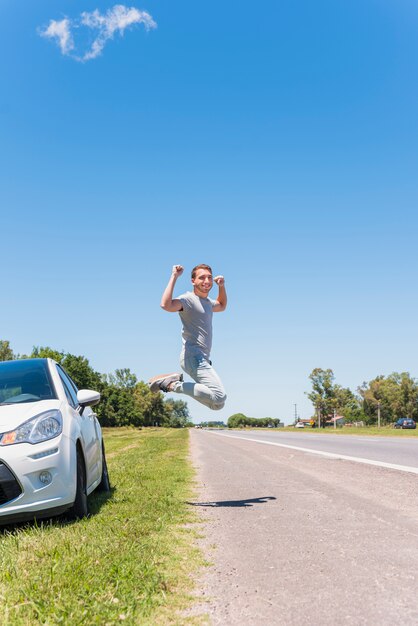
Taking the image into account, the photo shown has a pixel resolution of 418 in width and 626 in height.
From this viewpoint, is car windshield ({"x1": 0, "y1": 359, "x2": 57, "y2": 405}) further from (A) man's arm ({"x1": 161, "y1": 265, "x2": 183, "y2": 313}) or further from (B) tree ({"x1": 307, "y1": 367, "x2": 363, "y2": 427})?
(B) tree ({"x1": 307, "y1": 367, "x2": 363, "y2": 427})

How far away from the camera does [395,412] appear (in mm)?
114750

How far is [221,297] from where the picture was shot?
23.3 feet

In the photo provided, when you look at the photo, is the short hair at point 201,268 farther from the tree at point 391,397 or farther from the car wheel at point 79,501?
the tree at point 391,397

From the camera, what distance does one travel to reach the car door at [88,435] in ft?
20.1

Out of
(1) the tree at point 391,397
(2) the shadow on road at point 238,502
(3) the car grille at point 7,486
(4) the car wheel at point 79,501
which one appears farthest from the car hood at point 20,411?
(1) the tree at point 391,397

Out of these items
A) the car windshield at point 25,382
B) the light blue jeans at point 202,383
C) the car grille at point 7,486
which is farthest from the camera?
the light blue jeans at point 202,383

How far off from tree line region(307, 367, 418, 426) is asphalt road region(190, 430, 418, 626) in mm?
89334

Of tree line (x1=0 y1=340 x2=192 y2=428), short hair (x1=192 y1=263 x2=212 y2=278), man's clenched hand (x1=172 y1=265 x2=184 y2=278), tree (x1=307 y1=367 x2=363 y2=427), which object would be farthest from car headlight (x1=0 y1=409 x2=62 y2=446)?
tree (x1=307 y1=367 x2=363 y2=427)

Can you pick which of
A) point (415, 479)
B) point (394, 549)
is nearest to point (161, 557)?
point (394, 549)

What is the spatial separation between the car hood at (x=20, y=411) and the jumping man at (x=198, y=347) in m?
1.66

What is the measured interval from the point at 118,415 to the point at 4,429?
10850 cm

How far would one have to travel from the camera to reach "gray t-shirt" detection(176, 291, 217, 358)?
675 cm

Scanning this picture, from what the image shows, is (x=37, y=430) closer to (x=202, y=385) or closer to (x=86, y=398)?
(x=86, y=398)

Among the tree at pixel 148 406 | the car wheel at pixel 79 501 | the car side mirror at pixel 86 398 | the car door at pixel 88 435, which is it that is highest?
the tree at pixel 148 406
